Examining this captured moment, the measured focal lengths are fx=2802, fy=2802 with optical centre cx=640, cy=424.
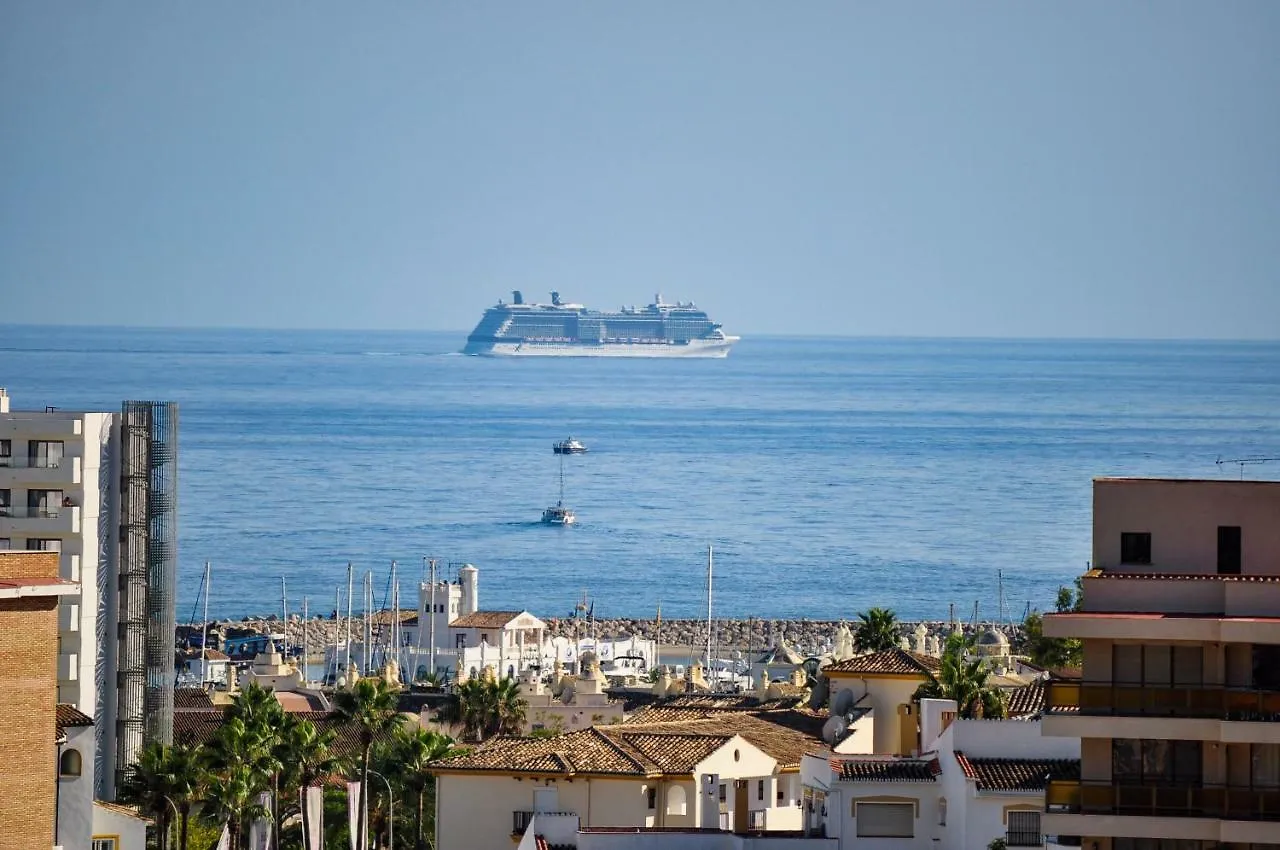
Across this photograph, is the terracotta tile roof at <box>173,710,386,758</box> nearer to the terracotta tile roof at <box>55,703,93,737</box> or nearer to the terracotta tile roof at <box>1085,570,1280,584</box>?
the terracotta tile roof at <box>55,703,93,737</box>

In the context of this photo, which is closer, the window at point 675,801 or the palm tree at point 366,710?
the window at point 675,801

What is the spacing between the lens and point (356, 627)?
370 ft

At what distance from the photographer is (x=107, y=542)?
173ft

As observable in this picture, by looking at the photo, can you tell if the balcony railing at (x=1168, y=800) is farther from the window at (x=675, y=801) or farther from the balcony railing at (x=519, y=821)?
the window at (x=675, y=801)

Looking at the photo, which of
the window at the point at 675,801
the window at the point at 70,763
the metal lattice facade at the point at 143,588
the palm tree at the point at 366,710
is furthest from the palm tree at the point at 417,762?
the window at the point at 70,763

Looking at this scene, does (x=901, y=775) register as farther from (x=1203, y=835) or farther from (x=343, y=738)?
(x=343, y=738)

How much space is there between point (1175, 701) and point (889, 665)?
22311 mm

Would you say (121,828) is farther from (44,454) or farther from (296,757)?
(44,454)

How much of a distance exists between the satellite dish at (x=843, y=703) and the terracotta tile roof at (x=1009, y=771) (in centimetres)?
1360

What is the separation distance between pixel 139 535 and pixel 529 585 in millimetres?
99347

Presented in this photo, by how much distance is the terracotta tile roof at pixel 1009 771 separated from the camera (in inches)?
1077

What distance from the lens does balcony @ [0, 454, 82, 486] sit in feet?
167

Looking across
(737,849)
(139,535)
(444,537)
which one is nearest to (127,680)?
(139,535)

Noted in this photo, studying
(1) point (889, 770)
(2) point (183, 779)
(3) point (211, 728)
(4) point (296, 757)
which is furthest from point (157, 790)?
(3) point (211, 728)
